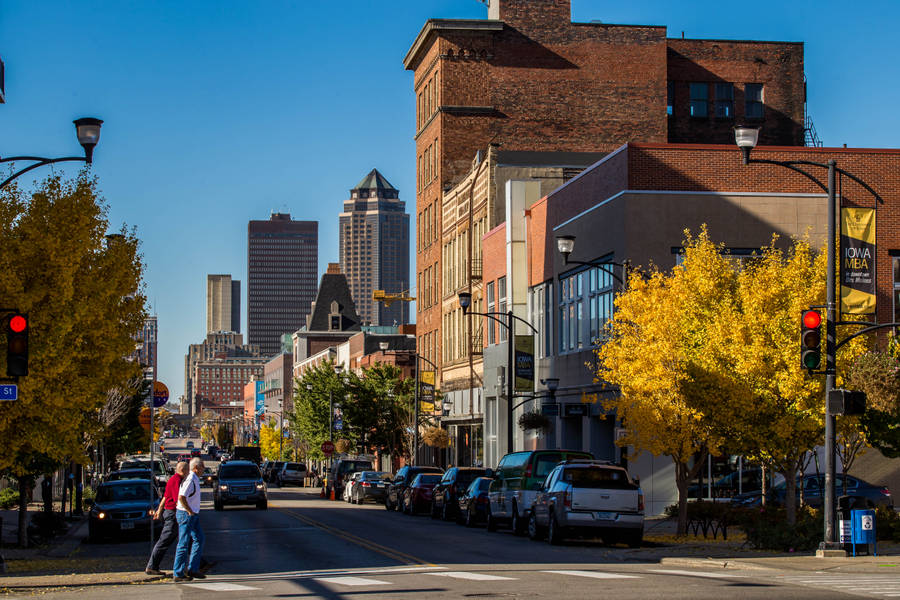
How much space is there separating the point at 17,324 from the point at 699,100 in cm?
6300

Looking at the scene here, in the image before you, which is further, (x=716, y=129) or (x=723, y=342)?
(x=716, y=129)

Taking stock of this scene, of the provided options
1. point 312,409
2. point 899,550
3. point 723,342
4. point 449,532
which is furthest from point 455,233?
point 899,550

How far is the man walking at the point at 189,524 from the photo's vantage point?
19.7m

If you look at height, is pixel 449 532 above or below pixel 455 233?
below

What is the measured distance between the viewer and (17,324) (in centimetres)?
2000

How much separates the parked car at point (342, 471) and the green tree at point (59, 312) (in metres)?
37.2

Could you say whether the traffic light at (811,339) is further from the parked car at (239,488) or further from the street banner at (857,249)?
the parked car at (239,488)

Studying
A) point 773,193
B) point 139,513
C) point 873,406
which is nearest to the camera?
point 873,406

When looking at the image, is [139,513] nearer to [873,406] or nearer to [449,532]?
[449,532]

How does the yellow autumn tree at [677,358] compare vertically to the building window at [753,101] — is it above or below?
below

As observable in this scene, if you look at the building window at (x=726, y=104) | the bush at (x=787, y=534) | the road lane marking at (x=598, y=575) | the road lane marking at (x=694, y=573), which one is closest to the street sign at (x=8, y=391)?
the road lane marking at (x=598, y=575)

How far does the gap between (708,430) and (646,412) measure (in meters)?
1.51

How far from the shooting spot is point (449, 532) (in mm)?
33875

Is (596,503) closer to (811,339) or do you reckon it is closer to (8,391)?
(811,339)
